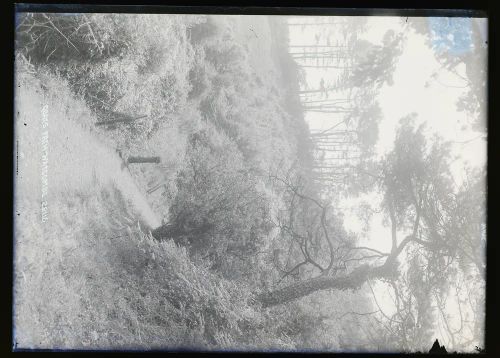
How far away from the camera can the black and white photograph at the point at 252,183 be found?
3459 mm

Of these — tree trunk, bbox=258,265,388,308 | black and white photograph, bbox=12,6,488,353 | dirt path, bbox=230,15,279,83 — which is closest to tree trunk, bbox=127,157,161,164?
black and white photograph, bbox=12,6,488,353

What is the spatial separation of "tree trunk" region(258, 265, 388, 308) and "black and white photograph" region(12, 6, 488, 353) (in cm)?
2

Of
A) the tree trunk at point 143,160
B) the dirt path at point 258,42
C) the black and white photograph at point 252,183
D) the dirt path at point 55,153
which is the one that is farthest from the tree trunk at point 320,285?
the dirt path at point 258,42

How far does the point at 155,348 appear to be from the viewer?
3.48 meters

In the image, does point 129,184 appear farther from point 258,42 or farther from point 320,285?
point 320,285

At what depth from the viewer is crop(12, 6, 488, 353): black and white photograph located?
3.46 metres

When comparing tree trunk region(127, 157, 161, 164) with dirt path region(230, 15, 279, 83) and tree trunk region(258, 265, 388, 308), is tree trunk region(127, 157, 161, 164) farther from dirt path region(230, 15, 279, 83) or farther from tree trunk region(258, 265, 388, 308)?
tree trunk region(258, 265, 388, 308)

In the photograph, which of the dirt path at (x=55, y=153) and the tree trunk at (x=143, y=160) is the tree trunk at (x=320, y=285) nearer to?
the dirt path at (x=55, y=153)

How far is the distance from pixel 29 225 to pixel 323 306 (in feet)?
8.60

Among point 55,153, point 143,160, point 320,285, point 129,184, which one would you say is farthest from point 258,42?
point 320,285

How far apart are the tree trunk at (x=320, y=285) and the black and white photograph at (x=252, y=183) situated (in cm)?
2
